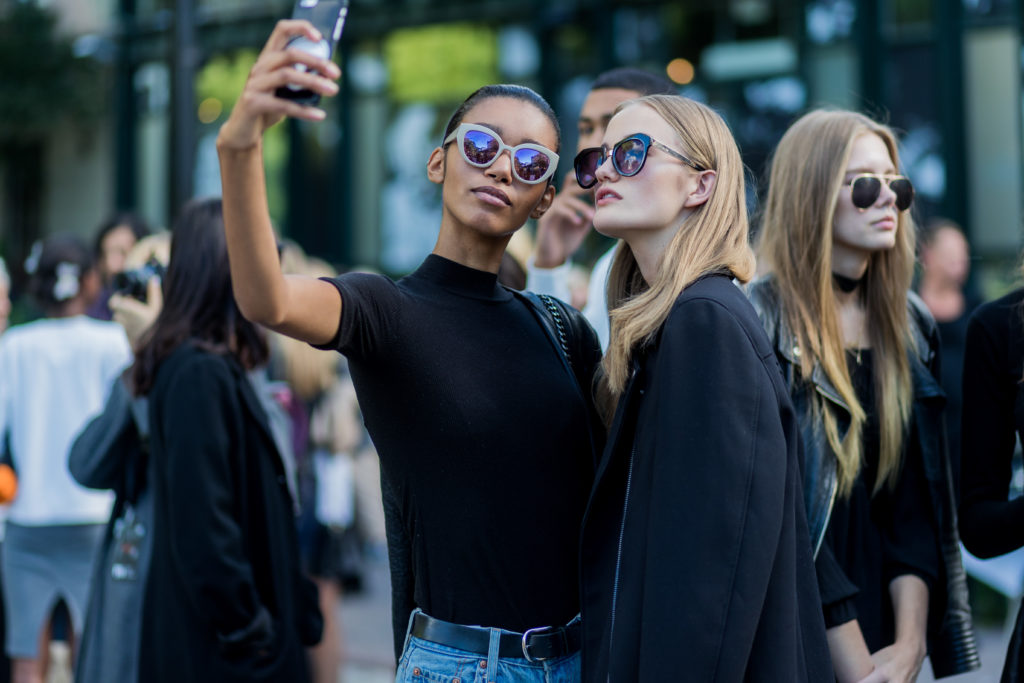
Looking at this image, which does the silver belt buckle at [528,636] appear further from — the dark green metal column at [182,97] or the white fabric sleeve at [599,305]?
the dark green metal column at [182,97]

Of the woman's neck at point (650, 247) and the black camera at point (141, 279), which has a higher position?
the woman's neck at point (650, 247)

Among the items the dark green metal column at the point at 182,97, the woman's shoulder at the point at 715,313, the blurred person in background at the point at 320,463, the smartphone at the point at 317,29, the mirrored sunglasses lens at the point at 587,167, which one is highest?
the dark green metal column at the point at 182,97

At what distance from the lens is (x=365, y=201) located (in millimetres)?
13250

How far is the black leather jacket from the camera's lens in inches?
116

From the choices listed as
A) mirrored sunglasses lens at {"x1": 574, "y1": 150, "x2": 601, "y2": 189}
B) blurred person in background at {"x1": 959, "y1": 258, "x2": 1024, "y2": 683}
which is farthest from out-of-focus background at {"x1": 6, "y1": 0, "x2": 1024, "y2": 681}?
mirrored sunglasses lens at {"x1": 574, "y1": 150, "x2": 601, "y2": 189}

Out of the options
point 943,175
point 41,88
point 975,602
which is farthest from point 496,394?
point 41,88

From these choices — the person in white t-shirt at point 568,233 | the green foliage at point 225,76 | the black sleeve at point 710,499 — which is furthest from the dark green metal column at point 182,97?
the green foliage at point 225,76

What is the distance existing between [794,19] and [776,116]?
83 centimetres

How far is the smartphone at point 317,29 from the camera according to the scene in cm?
192

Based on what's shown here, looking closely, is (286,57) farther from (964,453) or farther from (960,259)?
(960,259)

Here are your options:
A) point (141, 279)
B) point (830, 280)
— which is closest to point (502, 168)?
point (830, 280)

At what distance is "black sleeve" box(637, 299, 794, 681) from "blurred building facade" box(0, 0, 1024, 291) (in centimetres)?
482

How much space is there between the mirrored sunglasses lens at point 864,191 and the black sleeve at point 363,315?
1.35m

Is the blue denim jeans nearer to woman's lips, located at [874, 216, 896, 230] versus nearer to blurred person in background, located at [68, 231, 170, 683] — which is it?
woman's lips, located at [874, 216, 896, 230]
